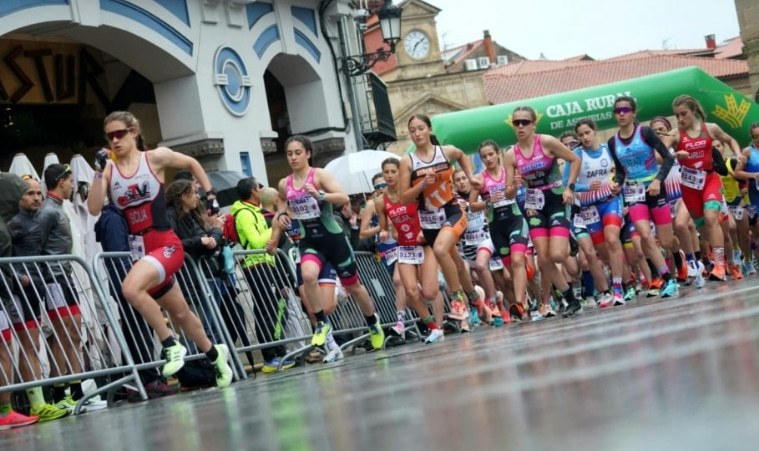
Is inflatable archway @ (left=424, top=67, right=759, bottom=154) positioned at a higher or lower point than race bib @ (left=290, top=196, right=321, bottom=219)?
higher

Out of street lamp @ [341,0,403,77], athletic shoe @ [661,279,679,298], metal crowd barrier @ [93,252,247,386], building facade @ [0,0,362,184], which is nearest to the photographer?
metal crowd barrier @ [93,252,247,386]

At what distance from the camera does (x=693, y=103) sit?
1491 centimetres

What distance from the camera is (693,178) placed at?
1550cm

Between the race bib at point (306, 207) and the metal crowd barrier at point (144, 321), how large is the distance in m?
1.29

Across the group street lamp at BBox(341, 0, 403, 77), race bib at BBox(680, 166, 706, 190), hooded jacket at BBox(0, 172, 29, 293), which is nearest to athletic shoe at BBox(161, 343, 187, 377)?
hooded jacket at BBox(0, 172, 29, 293)

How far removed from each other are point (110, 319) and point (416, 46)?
94.6 meters

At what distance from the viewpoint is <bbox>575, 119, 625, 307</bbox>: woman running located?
13.9 metres

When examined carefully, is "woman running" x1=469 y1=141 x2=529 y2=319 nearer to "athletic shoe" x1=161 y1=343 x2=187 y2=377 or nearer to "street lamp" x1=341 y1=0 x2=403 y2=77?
"athletic shoe" x1=161 y1=343 x2=187 y2=377

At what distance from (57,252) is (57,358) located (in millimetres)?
1042

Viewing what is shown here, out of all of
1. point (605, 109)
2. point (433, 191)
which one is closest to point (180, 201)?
point (433, 191)

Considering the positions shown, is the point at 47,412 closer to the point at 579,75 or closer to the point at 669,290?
the point at 669,290

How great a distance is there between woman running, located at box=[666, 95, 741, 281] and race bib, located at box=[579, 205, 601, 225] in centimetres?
143

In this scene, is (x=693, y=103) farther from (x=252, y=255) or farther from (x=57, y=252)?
(x=57, y=252)

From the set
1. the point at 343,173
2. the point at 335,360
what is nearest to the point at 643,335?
the point at 335,360
